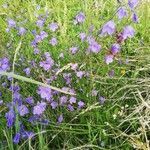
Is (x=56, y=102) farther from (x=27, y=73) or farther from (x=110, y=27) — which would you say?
(x=110, y=27)

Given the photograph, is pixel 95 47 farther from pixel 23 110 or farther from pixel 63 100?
pixel 23 110

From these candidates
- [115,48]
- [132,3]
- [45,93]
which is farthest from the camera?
[132,3]

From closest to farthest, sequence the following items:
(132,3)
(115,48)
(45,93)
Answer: (45,93)
(115,48)
(132,3)

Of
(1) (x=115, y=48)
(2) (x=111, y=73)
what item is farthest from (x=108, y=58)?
(2) (x=111, y=73)

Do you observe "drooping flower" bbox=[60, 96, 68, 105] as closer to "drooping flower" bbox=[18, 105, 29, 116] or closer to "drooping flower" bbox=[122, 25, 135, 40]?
"drooping flower" bbox=[18, 105, 29, 116]

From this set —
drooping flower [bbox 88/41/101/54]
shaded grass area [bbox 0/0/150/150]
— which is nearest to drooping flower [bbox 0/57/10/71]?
shaded grass area [bbox 0/0/150/150]

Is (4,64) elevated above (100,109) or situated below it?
above

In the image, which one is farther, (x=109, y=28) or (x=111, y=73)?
(x=111, y=73)

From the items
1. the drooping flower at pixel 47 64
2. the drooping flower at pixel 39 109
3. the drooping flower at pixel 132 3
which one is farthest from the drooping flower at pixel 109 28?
the drooping flower at pixel 39 109

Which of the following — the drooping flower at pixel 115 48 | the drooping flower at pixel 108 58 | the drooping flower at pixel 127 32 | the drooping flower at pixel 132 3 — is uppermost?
the drooping flower at pixel 132 3

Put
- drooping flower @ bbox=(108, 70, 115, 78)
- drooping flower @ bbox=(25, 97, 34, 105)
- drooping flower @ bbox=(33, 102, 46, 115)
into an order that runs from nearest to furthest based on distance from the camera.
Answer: drooping flower @ bbox=(33, 102, 46, 115) → drooping flower @ bbox=(25, 97, 34, 105) → drooping flower @ bbox=(108, 70, 115, 78)

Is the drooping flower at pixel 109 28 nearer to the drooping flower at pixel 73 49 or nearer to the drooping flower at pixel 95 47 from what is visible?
the drooping flower at pixel 95 47

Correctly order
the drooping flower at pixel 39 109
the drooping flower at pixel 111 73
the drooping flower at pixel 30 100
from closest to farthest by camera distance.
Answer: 1. the drooping flower at pixel 39 109
2. the drooping flower at pixel 30 100
3. the drooping flower at pixel 111 73
